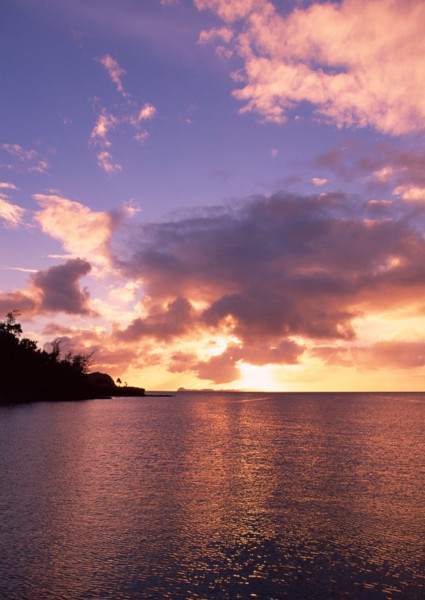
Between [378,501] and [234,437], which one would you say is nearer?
[378,501]

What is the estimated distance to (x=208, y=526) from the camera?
23266 millimetres

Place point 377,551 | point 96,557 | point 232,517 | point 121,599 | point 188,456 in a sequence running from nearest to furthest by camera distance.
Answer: point 121,599 < point 96,557 < point 377,551 < point 232,517 < point 188,456

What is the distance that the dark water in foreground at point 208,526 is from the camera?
16.2m

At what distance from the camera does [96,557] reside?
18.5 m

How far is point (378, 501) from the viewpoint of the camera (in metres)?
29.2

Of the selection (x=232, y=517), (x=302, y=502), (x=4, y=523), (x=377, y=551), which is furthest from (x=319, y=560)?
(x=4, y=523)

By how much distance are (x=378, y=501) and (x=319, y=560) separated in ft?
39.9

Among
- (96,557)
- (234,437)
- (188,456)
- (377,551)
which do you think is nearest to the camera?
(96,557)

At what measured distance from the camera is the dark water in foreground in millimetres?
16234

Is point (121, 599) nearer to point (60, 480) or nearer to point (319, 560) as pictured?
point (319, 560)

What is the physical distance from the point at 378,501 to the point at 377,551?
10146mm

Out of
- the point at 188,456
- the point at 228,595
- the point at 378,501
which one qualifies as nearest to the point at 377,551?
the point at 228,595

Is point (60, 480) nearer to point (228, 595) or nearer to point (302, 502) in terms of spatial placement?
point (302, 502)

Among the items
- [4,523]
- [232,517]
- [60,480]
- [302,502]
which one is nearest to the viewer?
[4,523]
